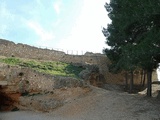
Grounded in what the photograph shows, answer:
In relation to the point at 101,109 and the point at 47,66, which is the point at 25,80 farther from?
the point at 101,109

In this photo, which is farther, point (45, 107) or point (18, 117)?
point (45, 107)

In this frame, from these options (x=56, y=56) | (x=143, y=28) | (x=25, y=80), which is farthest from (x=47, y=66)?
(x=143, y=28)

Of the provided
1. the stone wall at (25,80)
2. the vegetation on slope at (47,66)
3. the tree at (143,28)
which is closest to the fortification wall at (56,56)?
the vegetation on slope at (47,66)

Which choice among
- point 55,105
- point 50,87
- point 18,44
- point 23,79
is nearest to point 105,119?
point 55,105

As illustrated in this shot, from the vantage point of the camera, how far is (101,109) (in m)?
18.8

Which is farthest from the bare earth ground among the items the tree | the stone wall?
the tree

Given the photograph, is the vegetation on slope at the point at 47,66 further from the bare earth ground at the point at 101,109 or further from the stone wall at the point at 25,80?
the bare earth ground at the point at 101,109

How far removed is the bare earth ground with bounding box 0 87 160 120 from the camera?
16.8m

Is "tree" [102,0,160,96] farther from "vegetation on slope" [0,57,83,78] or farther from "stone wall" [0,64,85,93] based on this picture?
"vegetation on slope" [0,57,83,78]

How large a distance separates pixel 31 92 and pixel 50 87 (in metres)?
1.81

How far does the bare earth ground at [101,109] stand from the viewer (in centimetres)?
1677

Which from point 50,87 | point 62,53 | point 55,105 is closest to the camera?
point 55,105

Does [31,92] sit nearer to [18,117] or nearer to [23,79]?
[23,79]

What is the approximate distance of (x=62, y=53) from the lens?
117 ft
